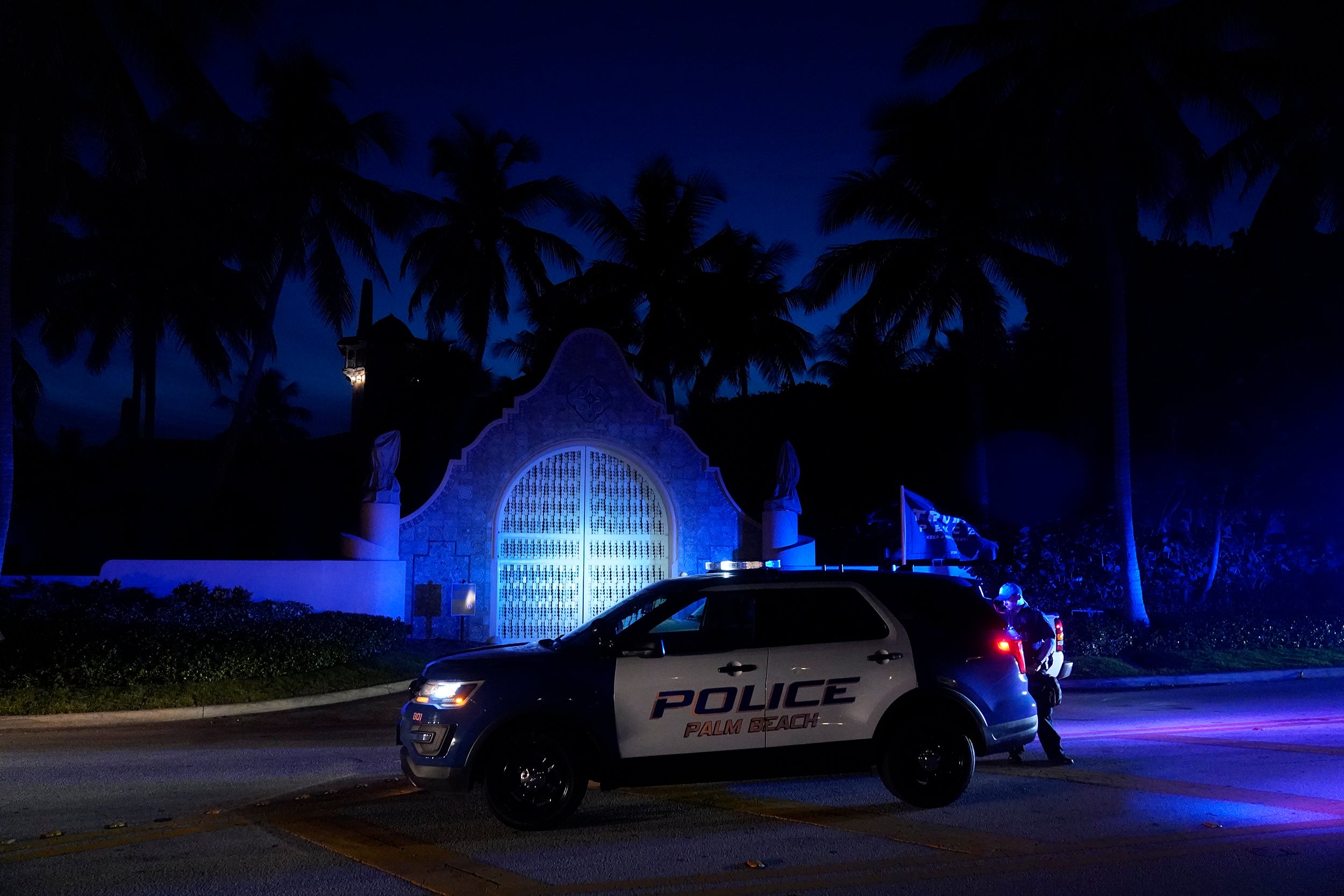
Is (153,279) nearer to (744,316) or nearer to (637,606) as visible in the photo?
(744,316)

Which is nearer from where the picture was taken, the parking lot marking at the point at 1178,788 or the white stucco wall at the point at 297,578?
the parking lot marking at the point at 1178,788

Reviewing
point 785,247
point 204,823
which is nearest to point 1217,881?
point 204,823

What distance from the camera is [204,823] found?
299 inches

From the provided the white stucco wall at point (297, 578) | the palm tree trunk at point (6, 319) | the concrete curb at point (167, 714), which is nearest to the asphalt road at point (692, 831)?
the concrete curb at point (167, 714)

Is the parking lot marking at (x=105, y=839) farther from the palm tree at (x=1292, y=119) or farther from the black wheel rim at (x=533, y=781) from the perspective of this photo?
the palm tree at (x=1292, y=119)

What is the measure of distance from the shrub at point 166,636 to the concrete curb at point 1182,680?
1092 centimetres

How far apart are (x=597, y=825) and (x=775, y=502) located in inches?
626

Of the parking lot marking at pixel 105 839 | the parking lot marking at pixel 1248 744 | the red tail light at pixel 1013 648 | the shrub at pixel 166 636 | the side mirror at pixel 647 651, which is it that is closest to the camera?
the parking lot marking at pixel 105 839

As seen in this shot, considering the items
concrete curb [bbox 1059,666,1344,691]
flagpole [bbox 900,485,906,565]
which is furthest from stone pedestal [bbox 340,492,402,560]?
concrete curb [bbox 1059,666,1344,691]

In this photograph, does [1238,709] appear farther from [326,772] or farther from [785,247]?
[785,247]

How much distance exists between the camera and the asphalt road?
609 cm

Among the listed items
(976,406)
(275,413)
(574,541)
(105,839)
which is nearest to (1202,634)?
→ (976,406)

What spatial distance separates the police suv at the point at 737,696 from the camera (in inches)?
291

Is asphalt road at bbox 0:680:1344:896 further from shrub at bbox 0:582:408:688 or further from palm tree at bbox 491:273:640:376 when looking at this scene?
palm tree at bbox 491:273:640:376
